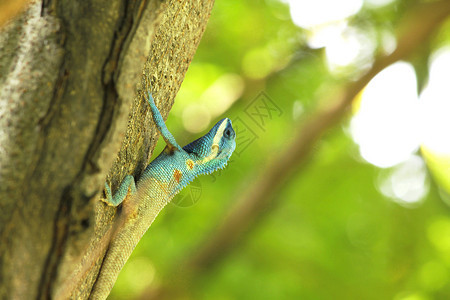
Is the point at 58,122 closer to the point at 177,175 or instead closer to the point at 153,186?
the point at 153,186

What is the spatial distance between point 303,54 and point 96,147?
241 inches

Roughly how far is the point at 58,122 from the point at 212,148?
235 cm

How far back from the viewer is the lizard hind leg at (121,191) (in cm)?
250

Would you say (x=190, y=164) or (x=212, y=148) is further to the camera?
(x=212, y=148)

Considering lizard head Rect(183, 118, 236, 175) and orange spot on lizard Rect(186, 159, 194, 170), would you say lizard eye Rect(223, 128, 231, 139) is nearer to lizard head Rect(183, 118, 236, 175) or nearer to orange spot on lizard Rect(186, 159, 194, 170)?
lizard head Rect(183, 118, 236, 175)

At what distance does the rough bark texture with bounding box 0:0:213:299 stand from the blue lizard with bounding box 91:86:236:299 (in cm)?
80

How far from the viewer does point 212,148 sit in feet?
12.9

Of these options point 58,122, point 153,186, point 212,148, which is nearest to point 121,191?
point 153,186

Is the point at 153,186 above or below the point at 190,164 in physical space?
above

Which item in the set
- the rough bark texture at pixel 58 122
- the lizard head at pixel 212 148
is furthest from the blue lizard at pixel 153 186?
the rough bark texture at pixel 58 122

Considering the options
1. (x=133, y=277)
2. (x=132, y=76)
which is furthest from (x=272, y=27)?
(x=132, y=76)

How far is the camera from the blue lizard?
2.82 metres

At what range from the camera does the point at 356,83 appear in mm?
4555

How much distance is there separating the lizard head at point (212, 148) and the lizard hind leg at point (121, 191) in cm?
100
